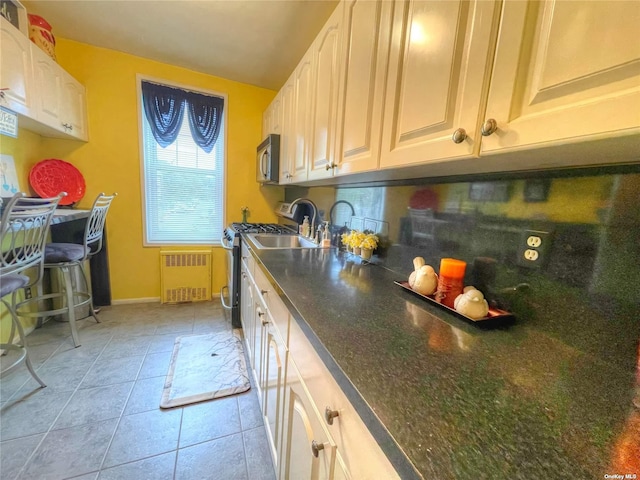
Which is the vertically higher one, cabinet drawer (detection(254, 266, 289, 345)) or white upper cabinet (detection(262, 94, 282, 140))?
white upper cabinet (detection(262, 94, 282, 140))

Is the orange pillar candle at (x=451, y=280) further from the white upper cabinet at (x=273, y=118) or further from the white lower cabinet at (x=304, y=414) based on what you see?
the white upper cabinet at (x=273, y=118)

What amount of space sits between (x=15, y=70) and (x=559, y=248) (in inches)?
117

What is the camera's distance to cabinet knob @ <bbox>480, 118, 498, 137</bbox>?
0.55 m

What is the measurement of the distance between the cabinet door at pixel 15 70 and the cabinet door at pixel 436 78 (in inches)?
89.9

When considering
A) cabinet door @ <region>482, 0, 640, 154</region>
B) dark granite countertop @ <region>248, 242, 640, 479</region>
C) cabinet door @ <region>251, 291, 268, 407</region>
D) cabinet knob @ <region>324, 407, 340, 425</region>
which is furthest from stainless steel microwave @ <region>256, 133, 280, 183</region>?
A: cabinet knob @ <region>324, 407, 340, 425</region>

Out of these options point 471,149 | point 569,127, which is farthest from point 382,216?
point 569,127

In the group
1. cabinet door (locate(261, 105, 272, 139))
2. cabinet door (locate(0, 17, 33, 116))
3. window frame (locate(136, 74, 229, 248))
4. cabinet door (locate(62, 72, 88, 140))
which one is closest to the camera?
cabinet door (locate(0, 17, 33, 116))

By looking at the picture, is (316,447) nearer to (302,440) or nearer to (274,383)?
(302,440)

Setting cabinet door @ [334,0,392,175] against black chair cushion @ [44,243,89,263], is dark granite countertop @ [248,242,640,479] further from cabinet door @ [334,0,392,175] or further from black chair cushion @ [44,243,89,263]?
black chair cushion @ [44,243,89,263]

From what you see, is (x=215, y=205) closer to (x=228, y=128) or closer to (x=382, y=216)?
(x=228, y=128)

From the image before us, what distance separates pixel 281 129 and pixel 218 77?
3.88ft

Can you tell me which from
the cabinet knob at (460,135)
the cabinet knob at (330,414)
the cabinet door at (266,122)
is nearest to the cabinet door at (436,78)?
the cabinet knob at (460,135)

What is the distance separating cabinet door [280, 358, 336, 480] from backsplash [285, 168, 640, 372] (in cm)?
64

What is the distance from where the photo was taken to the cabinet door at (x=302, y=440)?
59 cm
